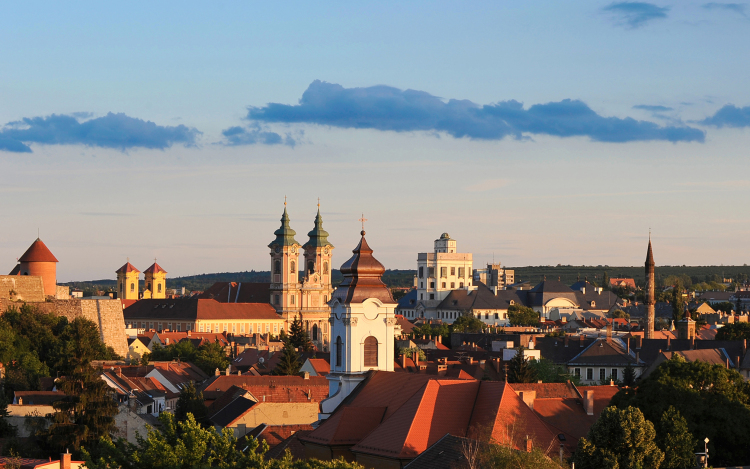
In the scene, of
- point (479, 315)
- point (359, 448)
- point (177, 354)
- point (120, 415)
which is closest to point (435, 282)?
point (479, 315)

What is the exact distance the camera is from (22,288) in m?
86.6

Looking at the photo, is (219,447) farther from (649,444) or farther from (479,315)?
(479,315)

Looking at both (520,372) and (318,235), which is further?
(318,235)

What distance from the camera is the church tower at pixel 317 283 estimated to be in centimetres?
15050

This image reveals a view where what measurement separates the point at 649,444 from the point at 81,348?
1412 inches

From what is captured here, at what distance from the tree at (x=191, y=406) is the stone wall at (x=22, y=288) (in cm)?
3356

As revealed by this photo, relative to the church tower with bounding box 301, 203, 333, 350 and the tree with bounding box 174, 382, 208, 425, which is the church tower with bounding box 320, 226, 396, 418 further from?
the church tower with bounding box 301, 203, 333, 350

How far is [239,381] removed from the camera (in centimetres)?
6419

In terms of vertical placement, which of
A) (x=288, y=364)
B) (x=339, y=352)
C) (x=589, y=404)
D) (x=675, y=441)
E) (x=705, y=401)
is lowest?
(x=288, y=364)

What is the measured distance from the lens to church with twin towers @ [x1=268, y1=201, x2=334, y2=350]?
151125mm

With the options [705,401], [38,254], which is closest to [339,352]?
[705,401]

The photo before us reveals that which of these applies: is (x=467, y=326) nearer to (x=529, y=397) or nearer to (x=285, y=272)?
(x=285, y=272)

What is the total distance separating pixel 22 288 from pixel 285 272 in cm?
6815

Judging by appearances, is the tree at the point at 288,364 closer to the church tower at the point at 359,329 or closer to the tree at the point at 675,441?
the church tower at the point at 359,329
